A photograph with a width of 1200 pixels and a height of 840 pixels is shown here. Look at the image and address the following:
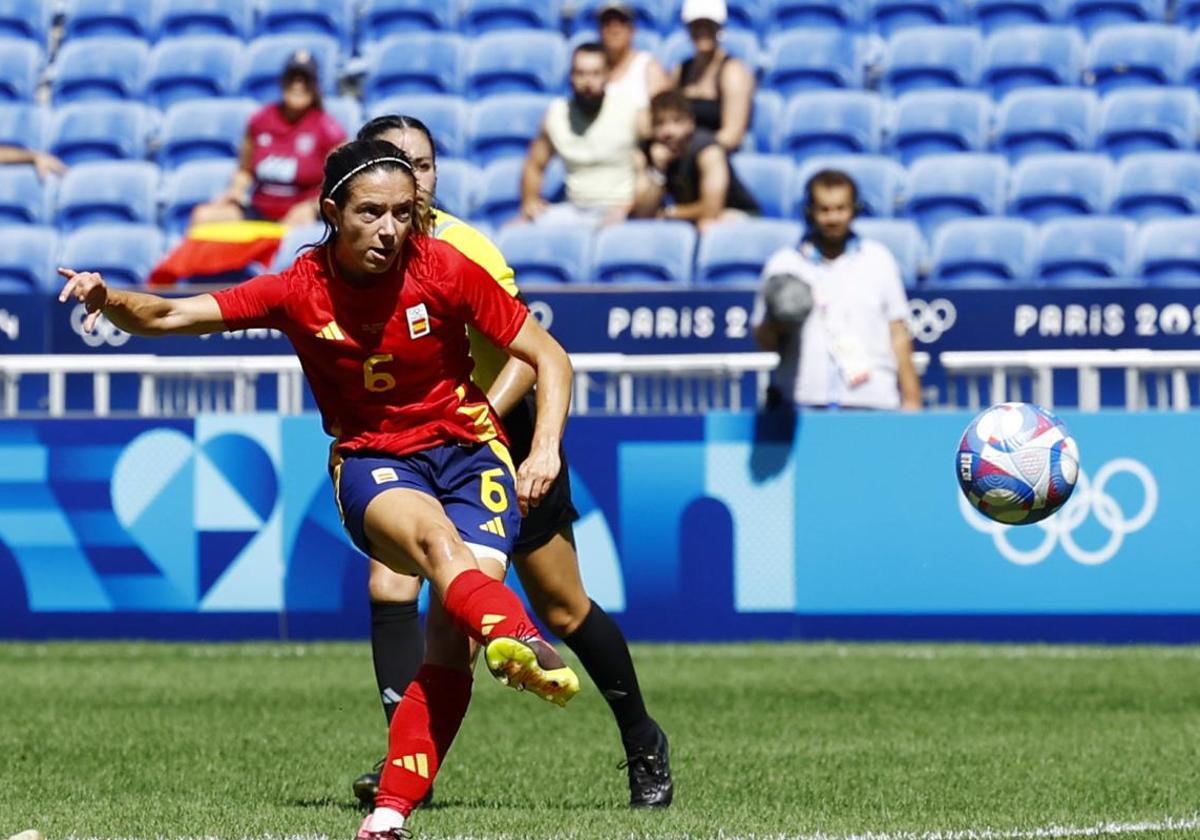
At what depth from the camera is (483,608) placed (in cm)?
496

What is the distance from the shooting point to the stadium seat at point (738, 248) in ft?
45.0

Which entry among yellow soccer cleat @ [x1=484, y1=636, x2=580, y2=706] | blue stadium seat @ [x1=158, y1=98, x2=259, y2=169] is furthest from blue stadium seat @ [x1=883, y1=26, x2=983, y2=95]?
yellow soccer cleat @ [x1=484, y1=636, x2=580, y2=706]

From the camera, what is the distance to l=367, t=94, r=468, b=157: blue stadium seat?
16.4 meters

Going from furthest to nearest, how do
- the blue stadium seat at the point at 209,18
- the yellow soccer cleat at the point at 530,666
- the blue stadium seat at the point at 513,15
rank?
the blue stadium seat at the point at 209,18
the blue stadium seat at the point at 513,15
the yellow soccer cleat at the point at 530,666

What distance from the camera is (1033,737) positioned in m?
8.12

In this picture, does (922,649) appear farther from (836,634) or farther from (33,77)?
(33,77)

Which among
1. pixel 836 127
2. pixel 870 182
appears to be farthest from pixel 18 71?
pixel 870 182

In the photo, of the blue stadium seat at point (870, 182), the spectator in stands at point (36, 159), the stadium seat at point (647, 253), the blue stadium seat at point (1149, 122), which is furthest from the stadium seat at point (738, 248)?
the spectator in stands at point (36, 159)

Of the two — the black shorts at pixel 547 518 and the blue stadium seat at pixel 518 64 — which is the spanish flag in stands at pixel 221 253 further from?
the black shorts at pixel 547 518

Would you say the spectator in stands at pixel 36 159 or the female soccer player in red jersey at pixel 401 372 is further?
the spectator in stands at pixel 36 159

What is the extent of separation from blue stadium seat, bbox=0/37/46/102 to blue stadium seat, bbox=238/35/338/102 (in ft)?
5.66

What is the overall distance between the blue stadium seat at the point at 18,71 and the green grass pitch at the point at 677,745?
24.0 feet

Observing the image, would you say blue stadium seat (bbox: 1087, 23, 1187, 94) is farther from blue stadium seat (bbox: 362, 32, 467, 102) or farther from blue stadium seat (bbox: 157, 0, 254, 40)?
blue stadium seat (bbox: 157, 0, 254, 40)

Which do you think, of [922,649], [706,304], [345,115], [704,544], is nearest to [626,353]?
[706,304]
